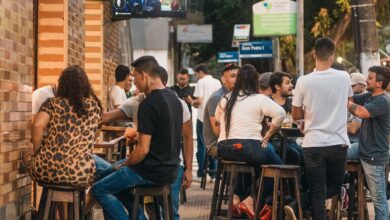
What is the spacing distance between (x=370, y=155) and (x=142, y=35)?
75.3 ft

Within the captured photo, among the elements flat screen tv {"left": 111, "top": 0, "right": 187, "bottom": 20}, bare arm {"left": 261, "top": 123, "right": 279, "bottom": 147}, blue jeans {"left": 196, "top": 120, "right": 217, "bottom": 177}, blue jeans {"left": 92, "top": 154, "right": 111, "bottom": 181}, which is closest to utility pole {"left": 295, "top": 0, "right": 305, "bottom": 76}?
blue jeans {"left": 196, "top": 120, "right": 217, "bottom": 177}

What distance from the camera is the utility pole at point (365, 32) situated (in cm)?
1268

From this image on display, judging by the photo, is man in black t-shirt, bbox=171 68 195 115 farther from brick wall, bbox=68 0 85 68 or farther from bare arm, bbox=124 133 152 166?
bare arm, bbox=124 133 152 166

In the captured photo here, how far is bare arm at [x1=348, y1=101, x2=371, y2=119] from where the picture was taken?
30.9 ft

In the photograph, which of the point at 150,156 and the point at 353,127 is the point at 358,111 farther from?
the point at 150,156

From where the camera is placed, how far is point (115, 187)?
26.3 feet

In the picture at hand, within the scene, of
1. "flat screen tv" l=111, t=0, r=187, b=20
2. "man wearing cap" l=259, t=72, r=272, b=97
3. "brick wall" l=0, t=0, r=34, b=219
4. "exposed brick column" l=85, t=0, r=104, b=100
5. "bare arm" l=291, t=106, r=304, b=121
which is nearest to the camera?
"brick wall" l=0, t=0, r=34, b=219

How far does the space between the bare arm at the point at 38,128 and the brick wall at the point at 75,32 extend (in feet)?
9.23

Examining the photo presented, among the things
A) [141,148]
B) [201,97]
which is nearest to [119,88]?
[201,97]

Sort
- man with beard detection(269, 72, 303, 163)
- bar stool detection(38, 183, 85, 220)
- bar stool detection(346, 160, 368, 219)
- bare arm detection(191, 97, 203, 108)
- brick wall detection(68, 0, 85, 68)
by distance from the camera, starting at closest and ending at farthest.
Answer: bar stool detection(38, 183, 85, 220) < bar stool detection(346, 160, 368, 219) < brick wall detection(68, 0, 85, 68) < man with beard detection(269, 72, 303, 163) < bare arm detection(191, 97, 203, 108)

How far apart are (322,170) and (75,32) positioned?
11.9ft

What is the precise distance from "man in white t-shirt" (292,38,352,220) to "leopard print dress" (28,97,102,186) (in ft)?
7.94

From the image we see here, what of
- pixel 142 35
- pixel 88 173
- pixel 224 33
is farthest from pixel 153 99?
pixel 224 33

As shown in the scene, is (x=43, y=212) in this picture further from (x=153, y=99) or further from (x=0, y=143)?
(x=153, y=99)
